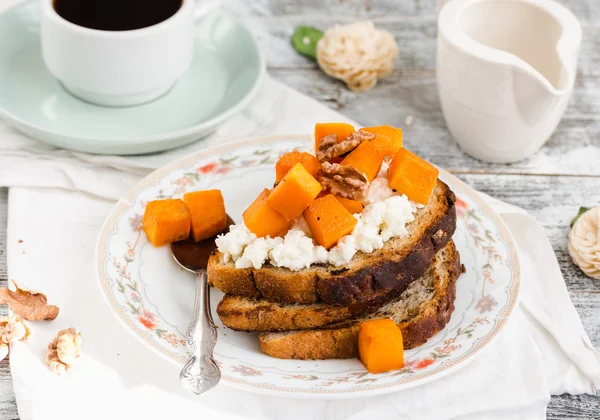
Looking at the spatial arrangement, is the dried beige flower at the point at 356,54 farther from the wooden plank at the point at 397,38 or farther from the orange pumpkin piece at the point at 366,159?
the orange pumpkin piece at the point at 366,159

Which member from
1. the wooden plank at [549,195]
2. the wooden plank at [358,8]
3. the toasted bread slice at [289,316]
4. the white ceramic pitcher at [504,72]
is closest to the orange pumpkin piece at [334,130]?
the toasted bread slice at [289,316]

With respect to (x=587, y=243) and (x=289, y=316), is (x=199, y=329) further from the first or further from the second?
(x=587, y=243)

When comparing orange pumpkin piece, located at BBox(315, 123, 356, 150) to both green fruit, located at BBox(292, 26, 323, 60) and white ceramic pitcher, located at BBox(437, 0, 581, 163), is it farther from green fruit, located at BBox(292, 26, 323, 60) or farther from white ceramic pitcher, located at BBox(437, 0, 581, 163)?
green fruit, located at BBox(292, 26, 323, 60)

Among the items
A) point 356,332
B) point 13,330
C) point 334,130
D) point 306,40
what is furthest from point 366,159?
point 306,40

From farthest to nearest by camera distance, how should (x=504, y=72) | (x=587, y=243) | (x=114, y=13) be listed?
(x=114, y=13) < (x=504, y=72) < (x=587, y=243)

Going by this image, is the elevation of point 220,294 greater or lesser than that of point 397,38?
greater

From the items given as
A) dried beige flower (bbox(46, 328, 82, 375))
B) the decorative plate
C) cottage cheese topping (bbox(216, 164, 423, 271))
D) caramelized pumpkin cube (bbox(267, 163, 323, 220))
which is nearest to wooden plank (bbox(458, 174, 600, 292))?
the decorative plate

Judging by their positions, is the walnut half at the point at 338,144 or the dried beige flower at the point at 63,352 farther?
the walnut half at the point at 338,144
